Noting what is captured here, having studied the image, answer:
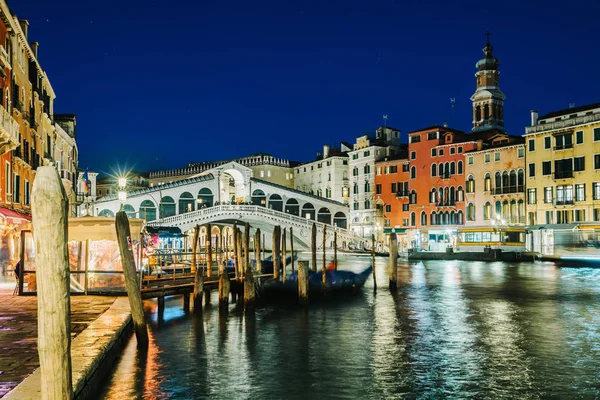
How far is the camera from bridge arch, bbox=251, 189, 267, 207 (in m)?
56.6

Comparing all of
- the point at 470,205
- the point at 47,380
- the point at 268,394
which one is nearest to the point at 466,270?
the point at 470,205

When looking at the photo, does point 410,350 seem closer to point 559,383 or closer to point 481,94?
point 559,383

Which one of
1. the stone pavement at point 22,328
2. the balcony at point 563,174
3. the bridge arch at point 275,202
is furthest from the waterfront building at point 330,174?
the stone pavement at point 22,328

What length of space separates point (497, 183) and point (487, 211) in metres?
2.23

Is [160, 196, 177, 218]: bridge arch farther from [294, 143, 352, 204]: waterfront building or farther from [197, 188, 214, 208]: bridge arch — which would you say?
[294, 143, 352, 204]: waterfront building

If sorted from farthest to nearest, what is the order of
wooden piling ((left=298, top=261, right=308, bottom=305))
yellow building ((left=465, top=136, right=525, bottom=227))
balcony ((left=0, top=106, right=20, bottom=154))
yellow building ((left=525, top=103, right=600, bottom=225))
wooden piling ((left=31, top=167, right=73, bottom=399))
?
yellow building ((left=465, top=136, right=525, bottom=227)) < yellow building ((left=525, top=103, right=600, bottom=225)) < wooden piling ((left=298, top=261, right=308, bottom=305)) < balcony ((left=0, top=106, right=20, bottom=154)) < wooden piling ((left=31, top=167, right=73, bottom=399))

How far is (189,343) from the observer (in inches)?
460

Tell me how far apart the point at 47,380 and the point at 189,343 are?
22.2 feet

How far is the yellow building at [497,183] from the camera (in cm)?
4291

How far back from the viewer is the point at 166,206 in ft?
178

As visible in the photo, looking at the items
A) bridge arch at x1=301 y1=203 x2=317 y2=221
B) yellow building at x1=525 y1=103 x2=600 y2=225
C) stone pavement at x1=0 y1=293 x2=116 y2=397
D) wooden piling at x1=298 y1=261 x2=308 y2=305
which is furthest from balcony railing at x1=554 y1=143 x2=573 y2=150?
stone pavement at x1=0 y1=293 x2=116 y2=397

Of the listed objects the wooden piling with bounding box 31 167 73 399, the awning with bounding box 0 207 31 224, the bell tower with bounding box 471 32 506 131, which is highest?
the bell tower with bounding box 471 32 506 131

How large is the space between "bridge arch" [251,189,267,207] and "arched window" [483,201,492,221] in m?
19.1

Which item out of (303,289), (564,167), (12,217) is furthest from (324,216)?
(12,217)
